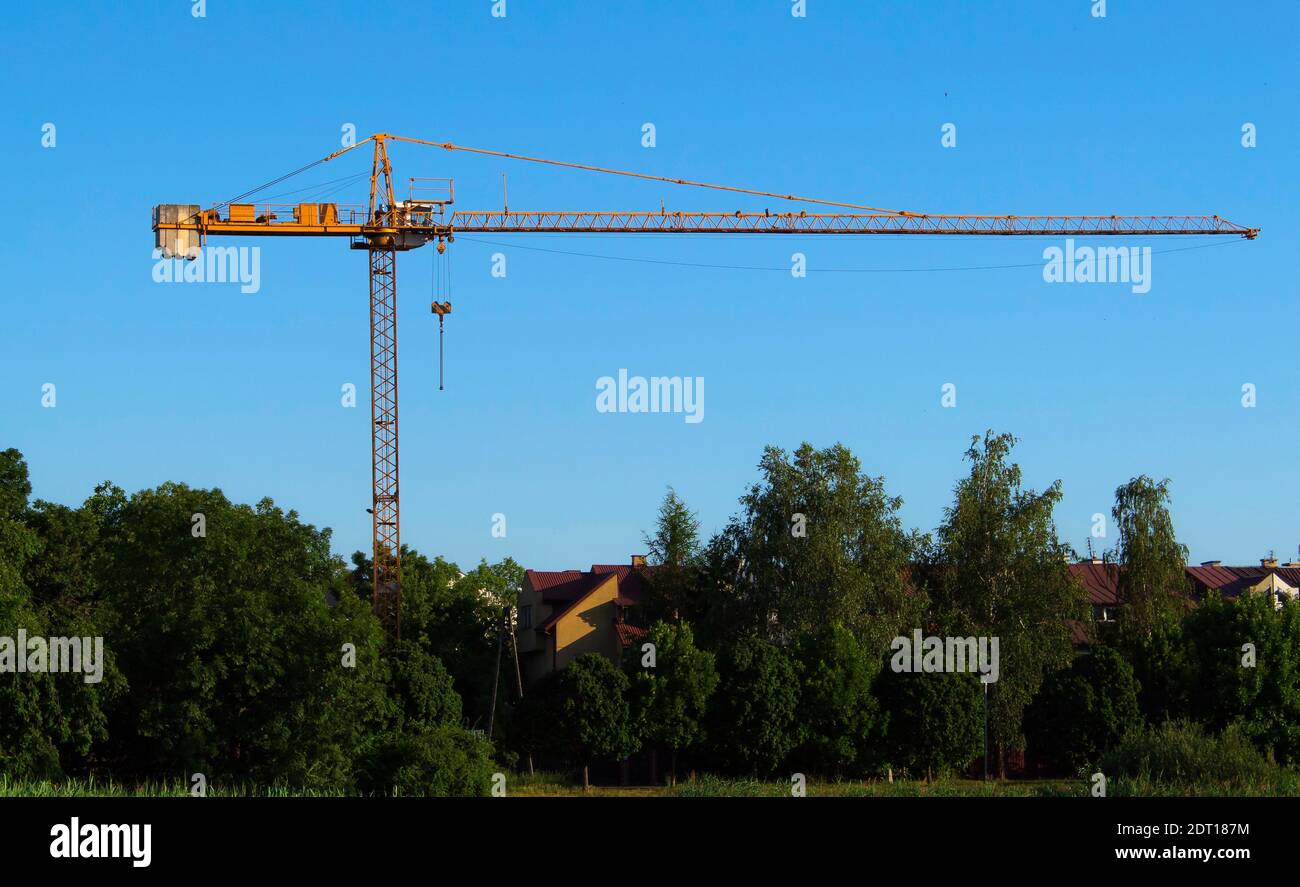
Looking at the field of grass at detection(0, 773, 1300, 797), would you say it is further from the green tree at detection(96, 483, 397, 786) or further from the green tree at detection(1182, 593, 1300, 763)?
the green tree at detection(1182, 593, 1300, 763)

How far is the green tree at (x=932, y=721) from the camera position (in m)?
70.2

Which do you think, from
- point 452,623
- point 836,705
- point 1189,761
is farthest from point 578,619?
point 1189,761

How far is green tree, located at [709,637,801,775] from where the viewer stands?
68.6 meters

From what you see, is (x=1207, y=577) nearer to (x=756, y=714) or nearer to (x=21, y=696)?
(x=756, y=714)

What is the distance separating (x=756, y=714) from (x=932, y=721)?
826cm

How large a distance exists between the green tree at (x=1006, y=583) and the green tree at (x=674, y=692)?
13.1 metres

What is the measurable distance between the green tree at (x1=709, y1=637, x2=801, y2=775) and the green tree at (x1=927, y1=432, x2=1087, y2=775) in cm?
1004

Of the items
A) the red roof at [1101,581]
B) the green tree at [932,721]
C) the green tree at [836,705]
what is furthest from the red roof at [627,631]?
the red roof at [1101,581]

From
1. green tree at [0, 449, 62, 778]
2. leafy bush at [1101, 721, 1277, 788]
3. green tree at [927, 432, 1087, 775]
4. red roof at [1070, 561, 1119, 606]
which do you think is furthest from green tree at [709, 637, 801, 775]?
green tree at [0, 449, 62, 778]

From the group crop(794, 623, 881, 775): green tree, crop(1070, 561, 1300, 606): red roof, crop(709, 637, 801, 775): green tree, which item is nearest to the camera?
crop(709, 637, 801, 775): green tree

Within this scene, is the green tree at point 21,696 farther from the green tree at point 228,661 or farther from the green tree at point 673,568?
the green tree at point 673,568

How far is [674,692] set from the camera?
69.5 meters
